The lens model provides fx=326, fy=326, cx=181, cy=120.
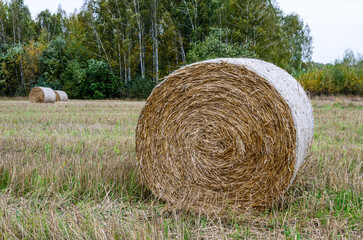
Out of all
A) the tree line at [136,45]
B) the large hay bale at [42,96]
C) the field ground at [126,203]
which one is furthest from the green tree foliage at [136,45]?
the field ground at [126,203]

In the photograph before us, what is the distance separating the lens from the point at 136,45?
98.3ft

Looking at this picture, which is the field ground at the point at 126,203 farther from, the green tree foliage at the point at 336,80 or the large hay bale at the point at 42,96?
the green tree foliage at the point at 336,80

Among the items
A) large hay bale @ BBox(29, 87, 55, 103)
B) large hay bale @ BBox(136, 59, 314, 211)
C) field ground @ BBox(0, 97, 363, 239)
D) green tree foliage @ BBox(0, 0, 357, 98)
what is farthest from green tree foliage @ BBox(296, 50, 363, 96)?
large hay bale @ BBox(136, 59, 314, 211)

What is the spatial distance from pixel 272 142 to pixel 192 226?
0.95 m

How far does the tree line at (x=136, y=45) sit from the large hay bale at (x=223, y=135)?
19.8 meters

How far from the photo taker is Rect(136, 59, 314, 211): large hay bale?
8.98 feet

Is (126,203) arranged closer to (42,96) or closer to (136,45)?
(42,96)

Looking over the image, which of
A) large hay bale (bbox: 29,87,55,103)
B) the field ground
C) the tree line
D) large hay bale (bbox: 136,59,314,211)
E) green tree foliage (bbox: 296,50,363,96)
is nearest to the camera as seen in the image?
the field ground

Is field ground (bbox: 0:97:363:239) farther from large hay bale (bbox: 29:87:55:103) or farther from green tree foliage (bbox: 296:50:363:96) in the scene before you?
green tree foliage (bbox: 296:50:363:96)

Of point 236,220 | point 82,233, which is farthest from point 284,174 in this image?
point 82,233

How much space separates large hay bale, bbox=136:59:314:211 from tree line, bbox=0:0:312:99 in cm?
1977

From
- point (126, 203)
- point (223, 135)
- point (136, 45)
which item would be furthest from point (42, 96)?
point (223, 135)

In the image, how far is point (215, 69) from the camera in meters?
2.98

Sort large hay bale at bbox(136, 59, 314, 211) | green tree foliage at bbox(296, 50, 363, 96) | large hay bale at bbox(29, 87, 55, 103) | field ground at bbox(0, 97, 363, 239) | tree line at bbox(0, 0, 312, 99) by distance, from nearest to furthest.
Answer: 1. field ground at bbox(0, 97, 363, 239)
2. large hay bale at bbox(136, 59, 314, 211)
3. large hay bale at bbox(29, 87, 55, 103)
4. green tree foliage at bbox(296, 50, 363, 96)
5. tree line at bbox(0, 0, 312, 99)
